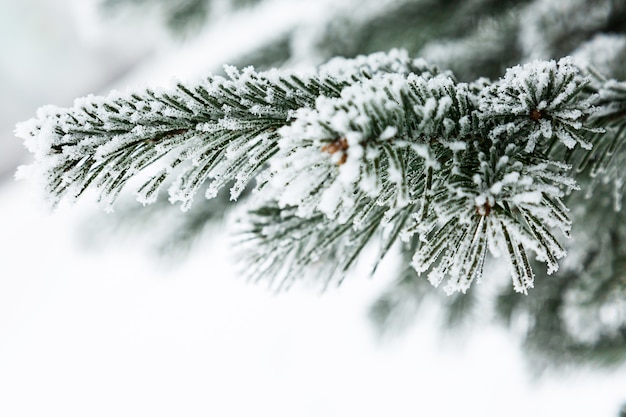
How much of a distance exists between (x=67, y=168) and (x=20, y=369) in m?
2.52

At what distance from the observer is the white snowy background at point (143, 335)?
2.05 metres

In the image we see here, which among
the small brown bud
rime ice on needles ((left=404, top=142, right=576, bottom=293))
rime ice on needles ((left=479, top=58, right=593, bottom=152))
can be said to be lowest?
the small brown bud

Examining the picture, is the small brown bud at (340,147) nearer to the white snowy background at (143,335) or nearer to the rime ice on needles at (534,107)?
the rime ice on needles at (534,107)

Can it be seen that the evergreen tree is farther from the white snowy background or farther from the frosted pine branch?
the white snowy background

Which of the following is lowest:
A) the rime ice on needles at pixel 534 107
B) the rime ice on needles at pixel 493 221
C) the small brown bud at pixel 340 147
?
the small brown bud at pixel 340 147

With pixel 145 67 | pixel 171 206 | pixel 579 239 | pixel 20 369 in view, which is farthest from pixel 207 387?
pixel 579 239

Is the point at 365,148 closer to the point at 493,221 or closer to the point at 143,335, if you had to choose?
the point at 493,221

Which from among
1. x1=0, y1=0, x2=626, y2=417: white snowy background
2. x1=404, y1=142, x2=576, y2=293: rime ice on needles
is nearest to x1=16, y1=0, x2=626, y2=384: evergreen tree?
x1=404, y1=142, x2=576, y2=293: rime ice on needles

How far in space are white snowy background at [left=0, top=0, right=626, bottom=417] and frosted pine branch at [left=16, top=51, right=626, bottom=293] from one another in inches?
65.1

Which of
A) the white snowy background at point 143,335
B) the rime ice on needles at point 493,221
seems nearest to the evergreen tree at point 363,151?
the rime ice on needles at point 493,221

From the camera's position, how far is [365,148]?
0.72ft

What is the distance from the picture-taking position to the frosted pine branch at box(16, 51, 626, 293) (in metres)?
0.23

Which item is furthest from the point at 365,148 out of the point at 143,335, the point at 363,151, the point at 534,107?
the point at 143,335

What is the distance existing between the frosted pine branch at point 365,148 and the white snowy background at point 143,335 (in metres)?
1.65
